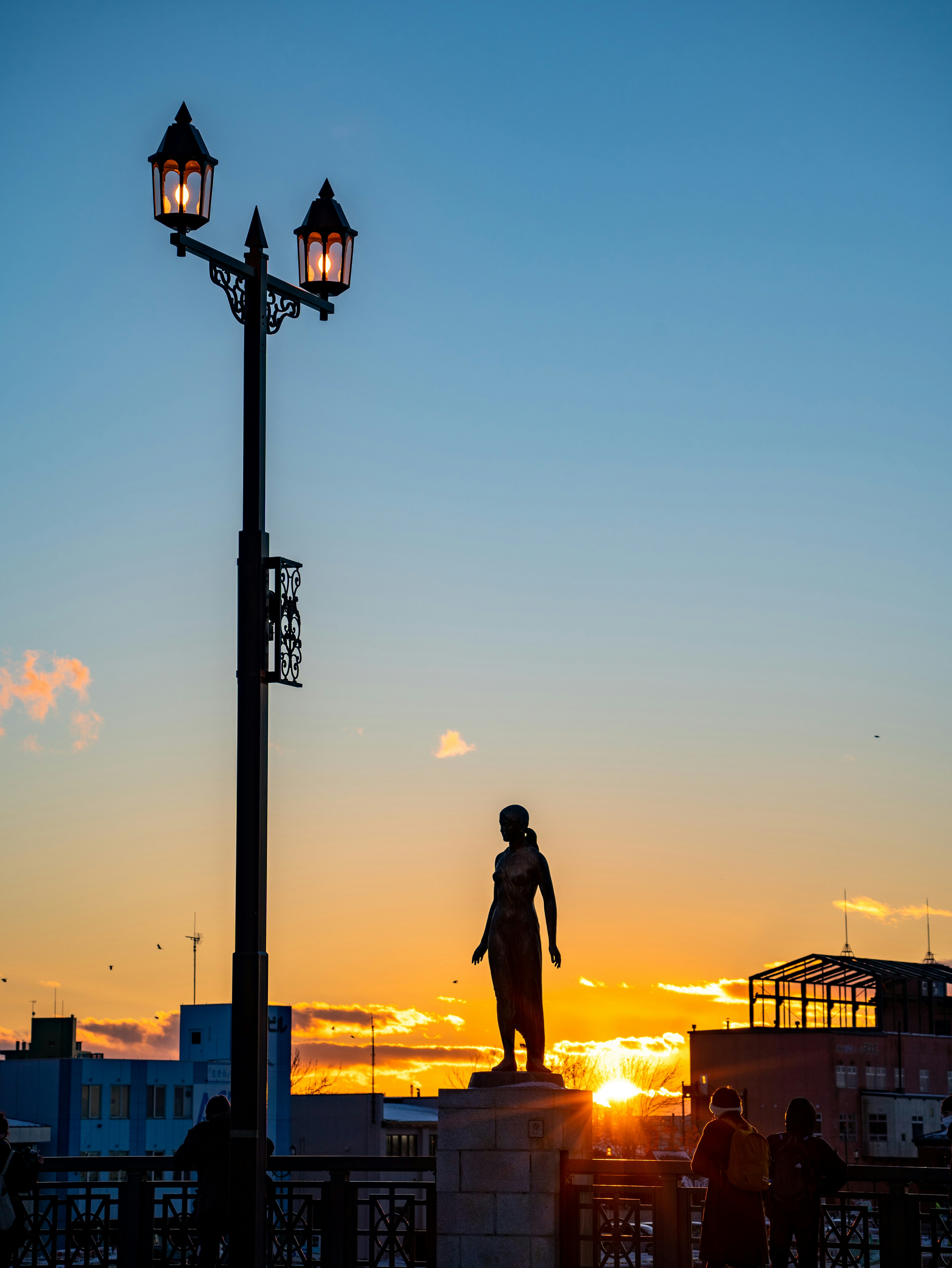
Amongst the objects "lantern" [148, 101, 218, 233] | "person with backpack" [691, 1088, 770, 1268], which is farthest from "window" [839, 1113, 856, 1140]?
"lantern" [148, 101, 218, 233]

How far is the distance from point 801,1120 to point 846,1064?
197ft

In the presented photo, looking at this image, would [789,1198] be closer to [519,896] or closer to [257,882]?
[519,896]

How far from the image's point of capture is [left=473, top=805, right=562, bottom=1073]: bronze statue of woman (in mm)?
13766

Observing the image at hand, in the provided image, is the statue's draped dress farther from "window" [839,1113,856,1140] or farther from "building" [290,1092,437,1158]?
"building" [290,1092,437,1158]

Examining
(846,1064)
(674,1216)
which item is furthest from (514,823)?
(846,1064)

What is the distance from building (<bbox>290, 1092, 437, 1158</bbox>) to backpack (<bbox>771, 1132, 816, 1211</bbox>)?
227 ft

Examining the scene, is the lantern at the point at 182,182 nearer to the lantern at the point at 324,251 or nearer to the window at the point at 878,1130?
the lantern at the point at 324,251

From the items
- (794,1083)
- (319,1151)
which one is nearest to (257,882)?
(794,1083)

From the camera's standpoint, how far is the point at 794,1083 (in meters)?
67.8

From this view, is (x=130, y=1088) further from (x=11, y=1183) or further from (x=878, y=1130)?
(x=11, y=1183)

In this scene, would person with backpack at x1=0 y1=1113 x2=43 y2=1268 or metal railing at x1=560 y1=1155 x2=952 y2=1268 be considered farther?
person with backpack at x1=0 y1=1113 x2=43 y2=1268

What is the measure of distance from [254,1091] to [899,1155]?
207 feet

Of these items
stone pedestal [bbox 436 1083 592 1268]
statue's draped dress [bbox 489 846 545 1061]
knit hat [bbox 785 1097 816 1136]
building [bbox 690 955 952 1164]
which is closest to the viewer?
knit hat [bbox 785 1097 816 1136]

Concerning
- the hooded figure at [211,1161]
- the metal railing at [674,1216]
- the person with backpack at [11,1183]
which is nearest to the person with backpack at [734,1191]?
the metal railing at [674,1216]
